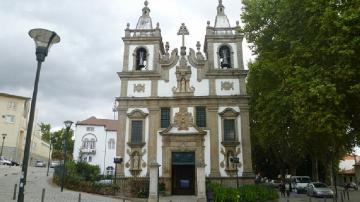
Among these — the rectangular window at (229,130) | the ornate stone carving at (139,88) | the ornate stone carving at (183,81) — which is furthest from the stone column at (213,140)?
the ornate stone carving at (139,88)

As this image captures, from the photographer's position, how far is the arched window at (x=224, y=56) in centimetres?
3036

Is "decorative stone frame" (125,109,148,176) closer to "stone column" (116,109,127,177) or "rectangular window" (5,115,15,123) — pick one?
"stone column" (116,109,127,177)

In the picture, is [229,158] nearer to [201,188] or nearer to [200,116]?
[200,116]

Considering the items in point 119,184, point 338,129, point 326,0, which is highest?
point 326,0

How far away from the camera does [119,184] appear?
26.5 metres

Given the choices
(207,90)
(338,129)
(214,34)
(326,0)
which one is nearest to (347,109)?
(338,129)

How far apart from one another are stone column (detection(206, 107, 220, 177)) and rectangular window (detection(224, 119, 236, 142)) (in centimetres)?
72

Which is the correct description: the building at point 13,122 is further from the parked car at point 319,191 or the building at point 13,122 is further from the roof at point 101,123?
the parked car at point 319,191

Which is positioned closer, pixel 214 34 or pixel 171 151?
pixel 171 151

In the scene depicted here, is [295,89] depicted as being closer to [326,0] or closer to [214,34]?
[326,0]

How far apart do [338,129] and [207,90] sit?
42.2 ft

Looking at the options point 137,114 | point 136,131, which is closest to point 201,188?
Result: point 136,131

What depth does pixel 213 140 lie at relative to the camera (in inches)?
1091

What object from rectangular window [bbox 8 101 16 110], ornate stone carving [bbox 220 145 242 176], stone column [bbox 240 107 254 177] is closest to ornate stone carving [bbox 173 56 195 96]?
stone column [bbox 240 107 254 177]
